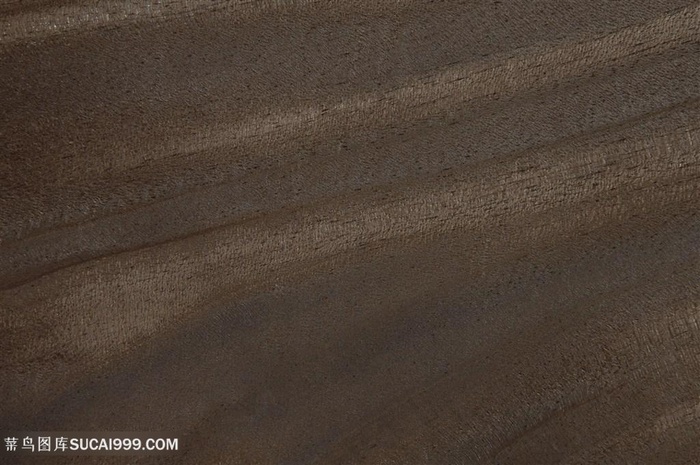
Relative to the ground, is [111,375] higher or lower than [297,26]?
lower

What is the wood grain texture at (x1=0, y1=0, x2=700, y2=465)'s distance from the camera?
665 mm

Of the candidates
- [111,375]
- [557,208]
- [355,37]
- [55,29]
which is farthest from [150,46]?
[557,208]

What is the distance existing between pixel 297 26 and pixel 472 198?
0.82 feet

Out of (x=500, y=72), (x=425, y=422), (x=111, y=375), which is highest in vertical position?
(x=500, y=72)

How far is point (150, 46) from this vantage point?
680 mm

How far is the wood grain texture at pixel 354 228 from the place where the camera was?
0.66m

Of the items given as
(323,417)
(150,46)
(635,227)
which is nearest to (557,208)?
(635,227)

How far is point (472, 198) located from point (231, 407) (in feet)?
1.05

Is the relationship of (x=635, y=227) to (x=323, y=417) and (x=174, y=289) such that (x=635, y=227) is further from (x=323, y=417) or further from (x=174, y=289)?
(x=174, y=289)

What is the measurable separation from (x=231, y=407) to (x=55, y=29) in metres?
0.42

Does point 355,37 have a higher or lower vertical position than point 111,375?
higher

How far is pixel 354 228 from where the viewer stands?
67 centimetres

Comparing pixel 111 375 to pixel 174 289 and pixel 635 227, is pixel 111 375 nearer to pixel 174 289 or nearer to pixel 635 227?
pixel 174 289

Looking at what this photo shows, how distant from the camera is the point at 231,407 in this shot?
26.4 inches
